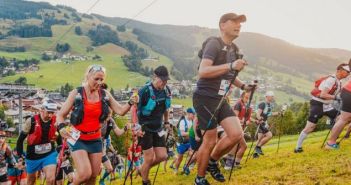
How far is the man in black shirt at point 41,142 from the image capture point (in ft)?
32.6

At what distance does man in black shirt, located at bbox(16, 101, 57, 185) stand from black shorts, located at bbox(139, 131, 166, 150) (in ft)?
8.13

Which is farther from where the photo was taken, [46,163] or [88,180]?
Answer: [46,163]

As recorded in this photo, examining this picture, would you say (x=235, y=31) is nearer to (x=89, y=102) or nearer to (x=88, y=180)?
(x=89, y=102)

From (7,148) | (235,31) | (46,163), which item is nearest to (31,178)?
(46,163)

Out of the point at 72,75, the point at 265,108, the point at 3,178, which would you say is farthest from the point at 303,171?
the point at 72,75

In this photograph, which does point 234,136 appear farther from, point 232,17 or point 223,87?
point 232,17

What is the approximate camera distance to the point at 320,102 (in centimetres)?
1205

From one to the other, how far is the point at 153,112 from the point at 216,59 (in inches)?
109

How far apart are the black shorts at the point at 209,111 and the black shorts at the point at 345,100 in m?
5.06

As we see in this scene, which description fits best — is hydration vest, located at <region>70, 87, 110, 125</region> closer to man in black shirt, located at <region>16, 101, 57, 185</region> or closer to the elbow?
the elbow

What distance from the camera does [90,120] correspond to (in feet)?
24.5

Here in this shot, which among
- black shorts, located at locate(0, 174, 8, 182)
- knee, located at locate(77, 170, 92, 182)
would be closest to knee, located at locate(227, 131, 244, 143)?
knee, located at locate(77, 170, 92, 182)

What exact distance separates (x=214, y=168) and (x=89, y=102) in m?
2.81

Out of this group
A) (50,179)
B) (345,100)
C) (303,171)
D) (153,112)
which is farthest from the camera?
(345,100)
